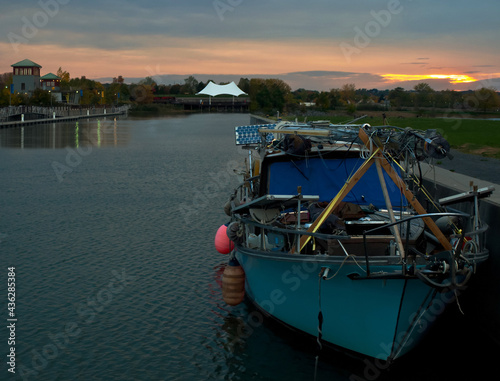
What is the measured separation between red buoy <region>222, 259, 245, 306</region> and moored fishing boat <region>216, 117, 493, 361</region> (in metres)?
0.05

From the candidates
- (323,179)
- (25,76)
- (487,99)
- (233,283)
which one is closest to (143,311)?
(233,283)

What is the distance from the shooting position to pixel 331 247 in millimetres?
11742

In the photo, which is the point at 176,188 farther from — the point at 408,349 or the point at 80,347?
the point at 408,349

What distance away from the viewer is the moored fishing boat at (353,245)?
1116 centimetres

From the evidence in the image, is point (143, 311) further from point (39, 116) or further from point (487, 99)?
point (487, 99)

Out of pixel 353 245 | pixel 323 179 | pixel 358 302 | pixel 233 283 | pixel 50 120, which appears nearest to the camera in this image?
pixel 358 302

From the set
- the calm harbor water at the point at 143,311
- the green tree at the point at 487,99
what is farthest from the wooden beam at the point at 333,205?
the green tree at the point at 487,99

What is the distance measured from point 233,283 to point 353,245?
140 inches

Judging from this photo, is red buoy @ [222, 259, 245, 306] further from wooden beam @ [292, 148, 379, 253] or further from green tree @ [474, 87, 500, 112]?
green tree @ [474, 87, 500, 112]

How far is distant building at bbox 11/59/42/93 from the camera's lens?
186750 millimetres

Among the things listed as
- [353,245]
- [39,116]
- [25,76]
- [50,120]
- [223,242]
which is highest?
[25,76]

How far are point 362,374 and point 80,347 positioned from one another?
5.74 meters

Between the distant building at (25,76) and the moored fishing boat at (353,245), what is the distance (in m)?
183

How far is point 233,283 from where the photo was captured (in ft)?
46.7
